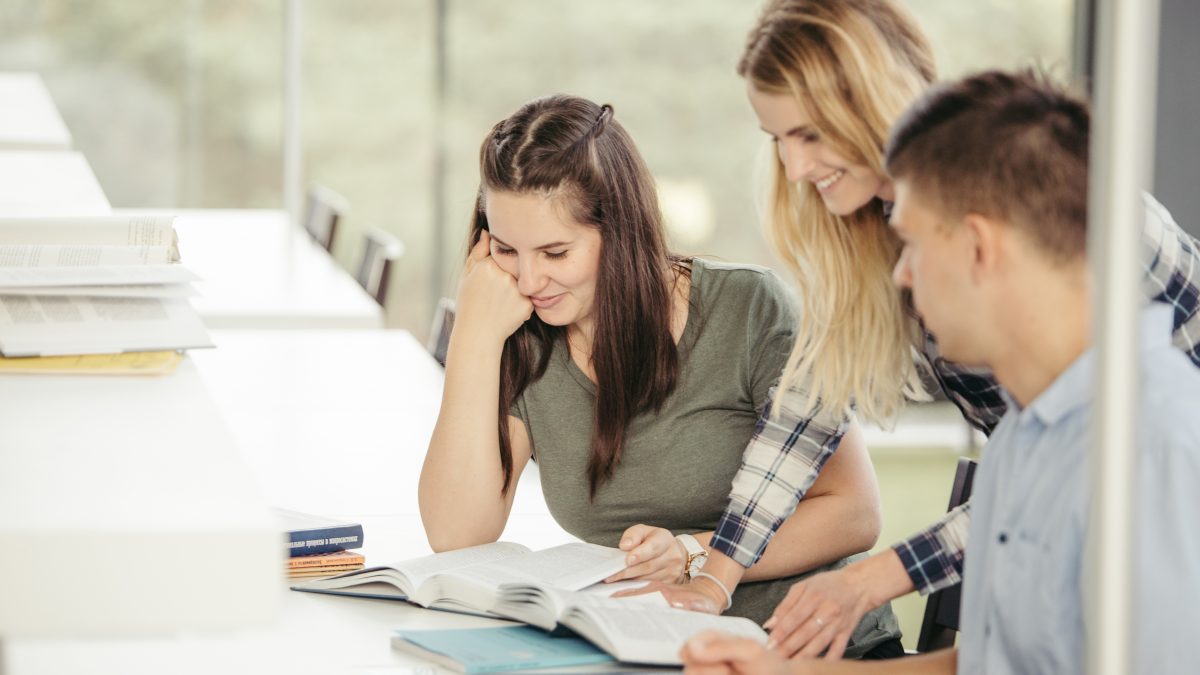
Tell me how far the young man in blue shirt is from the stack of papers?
63 centimetres

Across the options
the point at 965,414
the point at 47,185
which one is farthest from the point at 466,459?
the point at 47,185

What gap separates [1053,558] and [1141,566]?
0.11m

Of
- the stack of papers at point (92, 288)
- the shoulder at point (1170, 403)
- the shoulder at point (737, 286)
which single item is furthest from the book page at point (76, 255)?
the shoulder at point (1170, 403)

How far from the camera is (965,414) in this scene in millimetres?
1784

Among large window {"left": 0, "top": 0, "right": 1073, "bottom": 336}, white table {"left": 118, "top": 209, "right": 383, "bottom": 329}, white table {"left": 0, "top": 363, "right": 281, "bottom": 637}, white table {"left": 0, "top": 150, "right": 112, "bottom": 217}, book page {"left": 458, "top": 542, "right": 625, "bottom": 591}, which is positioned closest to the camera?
white table {"left": 0, "top": 363, "right": 281, "bottom": 637}

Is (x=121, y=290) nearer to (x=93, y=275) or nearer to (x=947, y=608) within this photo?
(x=93, y=275)

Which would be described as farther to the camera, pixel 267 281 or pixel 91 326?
pixel 267 281

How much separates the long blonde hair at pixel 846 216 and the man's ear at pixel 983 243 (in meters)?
0.24

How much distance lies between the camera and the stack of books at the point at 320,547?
1616 millimetres

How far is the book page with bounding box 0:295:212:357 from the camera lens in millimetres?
1402

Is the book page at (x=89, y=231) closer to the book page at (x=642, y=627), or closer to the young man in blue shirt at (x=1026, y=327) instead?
the book page at (x=642, y=627)

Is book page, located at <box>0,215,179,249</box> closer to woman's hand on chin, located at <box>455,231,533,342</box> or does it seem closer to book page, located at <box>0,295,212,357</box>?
book page, located at <box>0,295,212,357</box>

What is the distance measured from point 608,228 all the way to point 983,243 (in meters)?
0.63

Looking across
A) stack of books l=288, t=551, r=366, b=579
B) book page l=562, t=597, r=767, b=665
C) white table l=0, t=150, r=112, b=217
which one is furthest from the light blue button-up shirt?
white table l=0, t=150, r=112, b=217
